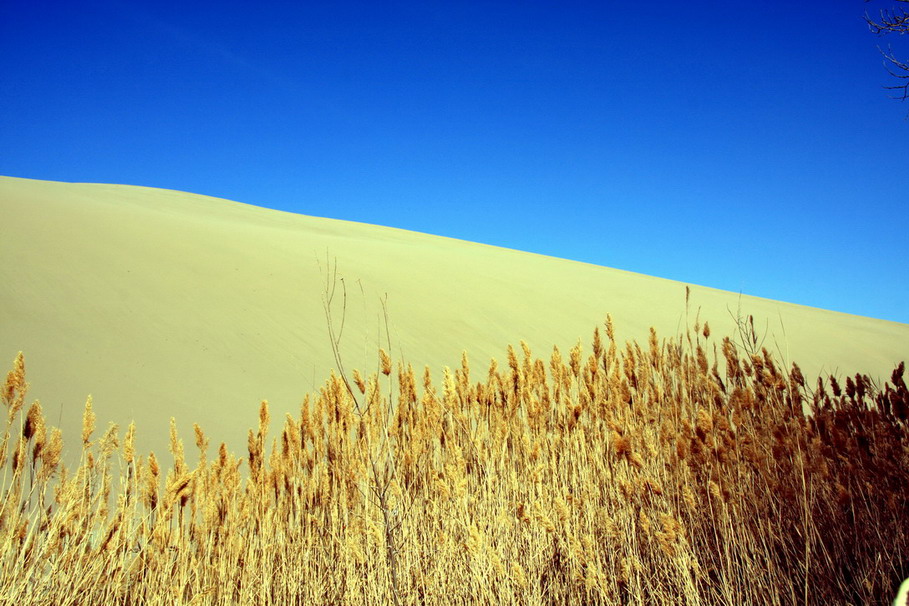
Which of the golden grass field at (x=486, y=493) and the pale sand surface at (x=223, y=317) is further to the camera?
the pale sand surface at (x=223, y=317)

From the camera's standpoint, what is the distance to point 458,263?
57.4 feet

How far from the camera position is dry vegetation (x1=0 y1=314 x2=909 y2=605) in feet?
6.97

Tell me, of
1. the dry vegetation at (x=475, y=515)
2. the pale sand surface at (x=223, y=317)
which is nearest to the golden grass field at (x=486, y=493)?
the dry vegetation at (x=475, y=515)

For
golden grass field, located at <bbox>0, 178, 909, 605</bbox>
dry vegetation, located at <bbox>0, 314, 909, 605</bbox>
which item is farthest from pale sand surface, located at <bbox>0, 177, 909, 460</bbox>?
dry vegetation, located at <bbox>0, 314, 909, 605</bbox>

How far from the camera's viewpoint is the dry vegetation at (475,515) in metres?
2.12

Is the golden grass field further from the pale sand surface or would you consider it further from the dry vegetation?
the pale sand surface

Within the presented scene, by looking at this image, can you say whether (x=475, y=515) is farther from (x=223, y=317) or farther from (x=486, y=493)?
(x=223, y=317)

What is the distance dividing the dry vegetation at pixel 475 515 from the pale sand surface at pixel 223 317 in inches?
51.5

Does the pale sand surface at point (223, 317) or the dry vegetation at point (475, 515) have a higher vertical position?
the pale sand surface at point (223, 317)

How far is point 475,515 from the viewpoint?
2641 mm

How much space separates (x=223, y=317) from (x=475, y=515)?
273 inches

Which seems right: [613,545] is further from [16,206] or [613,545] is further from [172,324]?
[16,206]

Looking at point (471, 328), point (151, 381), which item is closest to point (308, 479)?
point (151, 381)

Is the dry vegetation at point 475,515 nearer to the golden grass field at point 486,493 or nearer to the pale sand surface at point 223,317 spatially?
the golden grass field at point 486,493
